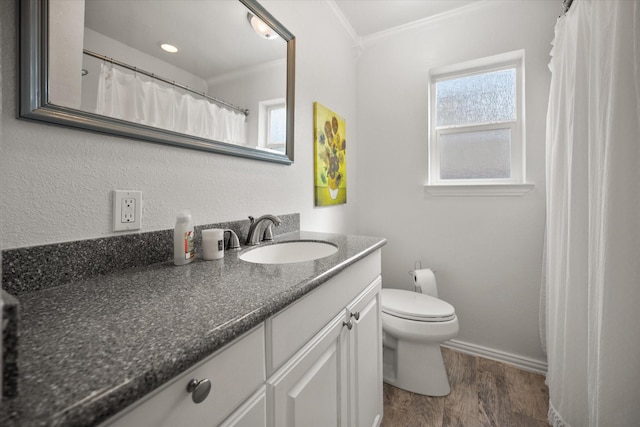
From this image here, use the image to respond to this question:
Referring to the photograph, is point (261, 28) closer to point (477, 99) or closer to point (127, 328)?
point (127, 328)

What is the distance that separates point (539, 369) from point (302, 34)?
252 cm

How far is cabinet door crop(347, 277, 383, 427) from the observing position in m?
0.97

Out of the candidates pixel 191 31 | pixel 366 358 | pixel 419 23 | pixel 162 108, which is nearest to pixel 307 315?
pixel 366 358

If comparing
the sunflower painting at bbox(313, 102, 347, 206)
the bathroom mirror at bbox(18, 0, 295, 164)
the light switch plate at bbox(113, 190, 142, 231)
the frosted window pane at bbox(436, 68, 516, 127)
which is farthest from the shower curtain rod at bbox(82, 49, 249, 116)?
the frosted window pane at bbox(436, 68, 516, 127)

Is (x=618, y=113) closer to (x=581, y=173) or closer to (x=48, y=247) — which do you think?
(x=581, y=173)

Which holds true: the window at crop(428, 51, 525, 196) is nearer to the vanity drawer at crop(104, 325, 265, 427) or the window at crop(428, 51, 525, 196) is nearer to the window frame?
the window frame

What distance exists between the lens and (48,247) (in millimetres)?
618

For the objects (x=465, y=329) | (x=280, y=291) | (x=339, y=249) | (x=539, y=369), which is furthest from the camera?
(x=465, y=329)

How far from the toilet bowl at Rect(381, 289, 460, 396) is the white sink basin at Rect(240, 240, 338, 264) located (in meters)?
0.67

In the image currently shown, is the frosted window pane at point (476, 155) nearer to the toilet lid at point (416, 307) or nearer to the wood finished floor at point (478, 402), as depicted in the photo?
the toilet lid at point (416, 307)

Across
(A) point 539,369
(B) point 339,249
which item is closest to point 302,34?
(B) point 339,249

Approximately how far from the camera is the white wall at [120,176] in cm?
58

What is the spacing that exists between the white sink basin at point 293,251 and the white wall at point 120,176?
19cm

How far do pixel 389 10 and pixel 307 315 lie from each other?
215 centimetres
